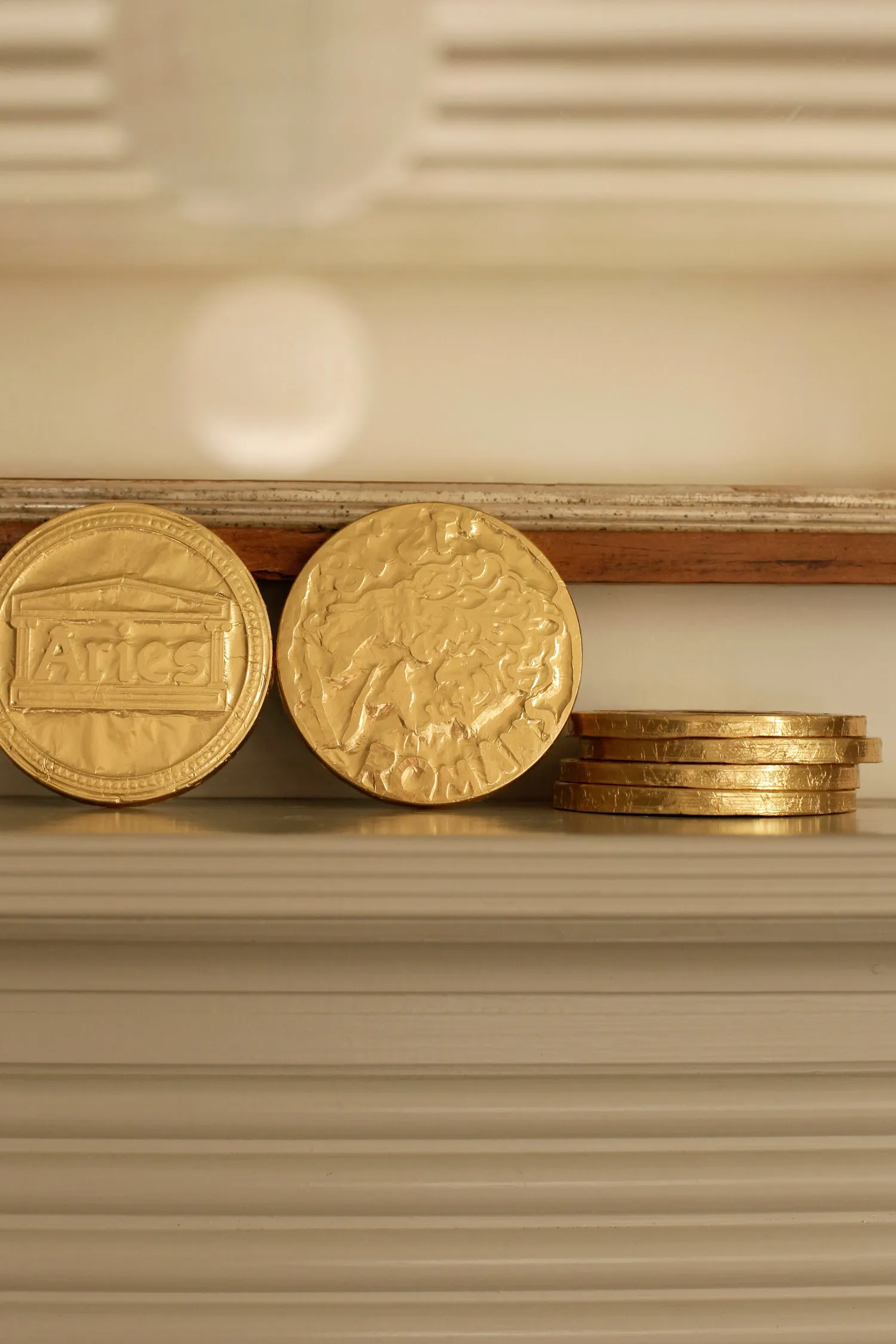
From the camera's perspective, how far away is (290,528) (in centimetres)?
104

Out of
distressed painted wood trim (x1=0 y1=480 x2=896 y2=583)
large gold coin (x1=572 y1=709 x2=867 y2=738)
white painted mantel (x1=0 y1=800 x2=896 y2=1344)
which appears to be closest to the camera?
white painted mantel (x1=0 y1=800 x2=896 y2=1344)

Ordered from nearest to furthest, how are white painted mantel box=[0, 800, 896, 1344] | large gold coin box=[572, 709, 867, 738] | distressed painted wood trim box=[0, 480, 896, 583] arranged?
1. white painted mantel box=[0, 800, 896, 1344]
2. large gold coin box=[572, 709, 867, 738]
3. distressed painted wood trim box=[0, 480, 896, 583]

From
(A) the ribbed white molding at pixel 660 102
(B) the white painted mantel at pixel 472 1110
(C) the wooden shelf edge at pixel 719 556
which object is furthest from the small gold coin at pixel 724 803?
(A) the ribbed white molding at pixel 660 102

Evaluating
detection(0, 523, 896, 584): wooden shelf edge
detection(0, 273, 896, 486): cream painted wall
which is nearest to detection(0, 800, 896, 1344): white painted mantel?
detection(0, 523, 896, 584): wooden shelf edge

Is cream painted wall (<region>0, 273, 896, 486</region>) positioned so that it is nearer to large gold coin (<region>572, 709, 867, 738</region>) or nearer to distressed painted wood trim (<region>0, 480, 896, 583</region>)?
distressed painted wood trim (<region>0, 480, 896, 583</region>)

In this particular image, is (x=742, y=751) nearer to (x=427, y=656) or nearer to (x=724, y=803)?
(x=724, y=803)

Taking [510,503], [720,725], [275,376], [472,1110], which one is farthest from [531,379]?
[472,1110]

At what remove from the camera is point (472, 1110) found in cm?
73

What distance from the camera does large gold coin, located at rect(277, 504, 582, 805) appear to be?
0.92m

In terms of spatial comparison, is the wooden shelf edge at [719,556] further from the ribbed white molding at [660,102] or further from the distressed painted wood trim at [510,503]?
the ribbed white molding at [660,102]

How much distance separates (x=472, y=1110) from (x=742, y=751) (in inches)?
13.3

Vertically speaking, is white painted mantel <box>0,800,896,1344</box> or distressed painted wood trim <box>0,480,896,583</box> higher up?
distressed painted wood trim <box>0,480,896,583</box>

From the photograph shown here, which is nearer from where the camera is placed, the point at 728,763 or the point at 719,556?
the point at 728,763

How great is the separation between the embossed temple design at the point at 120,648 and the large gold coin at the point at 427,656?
68mm
